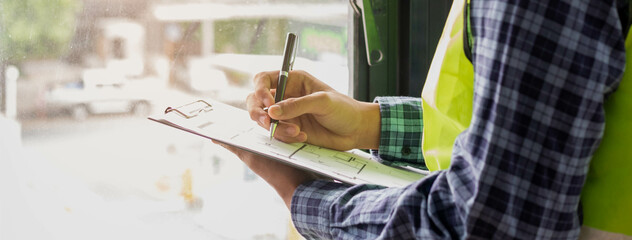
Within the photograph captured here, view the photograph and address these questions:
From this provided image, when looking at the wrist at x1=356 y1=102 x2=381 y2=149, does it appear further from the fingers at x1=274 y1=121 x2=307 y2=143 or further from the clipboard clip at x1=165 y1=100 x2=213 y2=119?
the clipboard clip at x1=165 y1=100 x2=213 y2=119

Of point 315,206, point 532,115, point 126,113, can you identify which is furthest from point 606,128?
point 126,113

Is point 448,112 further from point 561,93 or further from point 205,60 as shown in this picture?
point 205,60

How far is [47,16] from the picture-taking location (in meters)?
1.08

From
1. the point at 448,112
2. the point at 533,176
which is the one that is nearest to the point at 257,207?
the point at 448,112

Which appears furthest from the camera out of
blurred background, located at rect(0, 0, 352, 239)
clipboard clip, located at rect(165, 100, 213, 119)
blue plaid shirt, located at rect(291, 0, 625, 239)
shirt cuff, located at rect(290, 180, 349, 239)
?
blurred background, located at rect(0, 0, 352, 239)

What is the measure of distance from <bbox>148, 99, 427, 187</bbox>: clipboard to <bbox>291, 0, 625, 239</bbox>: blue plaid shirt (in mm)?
252

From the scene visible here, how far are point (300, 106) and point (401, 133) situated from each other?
0.75 feet

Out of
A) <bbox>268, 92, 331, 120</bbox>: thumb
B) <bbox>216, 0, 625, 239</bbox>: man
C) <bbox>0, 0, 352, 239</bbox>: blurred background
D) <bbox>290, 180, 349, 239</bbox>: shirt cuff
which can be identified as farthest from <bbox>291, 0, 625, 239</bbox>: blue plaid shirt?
<bbox>0, 0, 352, 239</bbox>: blurred background

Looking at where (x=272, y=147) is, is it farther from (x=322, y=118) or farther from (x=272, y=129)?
(x=322, y=118)

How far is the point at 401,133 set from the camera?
112 cm

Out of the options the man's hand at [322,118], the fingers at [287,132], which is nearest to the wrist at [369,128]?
the man's hand at [322,118]

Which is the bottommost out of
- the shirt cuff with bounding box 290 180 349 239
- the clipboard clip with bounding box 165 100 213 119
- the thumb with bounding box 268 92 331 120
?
the shirt cuff with bounding box 290 180 349 239

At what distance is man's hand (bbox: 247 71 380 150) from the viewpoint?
1.01 meters

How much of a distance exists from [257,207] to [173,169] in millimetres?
248
